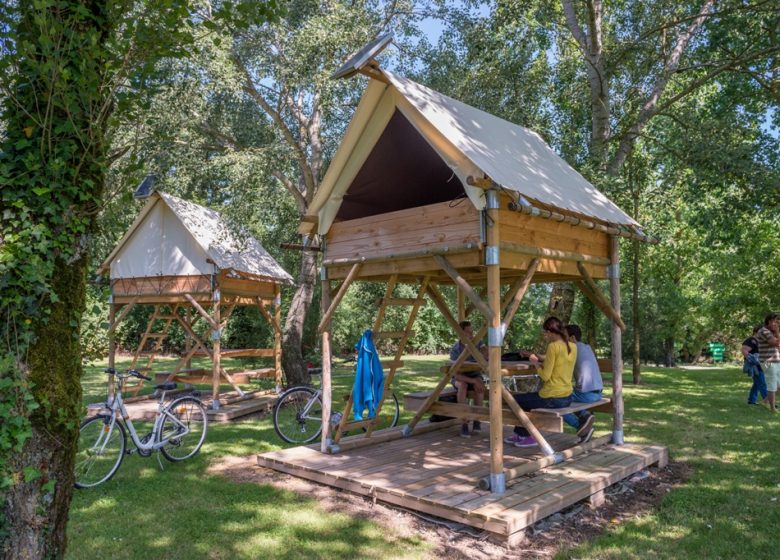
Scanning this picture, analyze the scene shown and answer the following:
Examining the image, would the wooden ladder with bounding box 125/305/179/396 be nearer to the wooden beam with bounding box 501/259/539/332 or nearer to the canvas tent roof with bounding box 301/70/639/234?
the canvas tent roof with bounding box 301/70/639/234

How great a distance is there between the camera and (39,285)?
3293 millimetres

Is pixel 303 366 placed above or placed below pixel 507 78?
below

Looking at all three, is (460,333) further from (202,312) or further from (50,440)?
(202,312)

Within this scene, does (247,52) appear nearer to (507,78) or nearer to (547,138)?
(507,78)

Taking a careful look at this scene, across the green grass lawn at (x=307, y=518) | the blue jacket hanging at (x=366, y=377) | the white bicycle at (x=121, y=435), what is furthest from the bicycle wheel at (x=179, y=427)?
the blue jacket hanging at (x=366, y=377)

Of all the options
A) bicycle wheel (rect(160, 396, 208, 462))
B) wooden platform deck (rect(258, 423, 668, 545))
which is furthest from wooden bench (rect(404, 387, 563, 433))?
bicycle wheel (rect(160, 396, 208, 462))

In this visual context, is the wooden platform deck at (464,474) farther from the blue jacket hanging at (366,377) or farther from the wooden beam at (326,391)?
the blue jacket hanging at (366,377)

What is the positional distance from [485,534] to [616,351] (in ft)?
13.1

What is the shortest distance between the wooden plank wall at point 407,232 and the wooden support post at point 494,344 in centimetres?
24

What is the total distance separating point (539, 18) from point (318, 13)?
5.41 meters

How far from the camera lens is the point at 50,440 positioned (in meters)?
3.36

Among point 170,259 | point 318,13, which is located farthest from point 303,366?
point 318,13

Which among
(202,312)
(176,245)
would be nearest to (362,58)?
(202,312)

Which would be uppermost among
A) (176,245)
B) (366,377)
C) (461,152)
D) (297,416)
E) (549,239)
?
(461,152)
